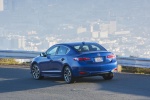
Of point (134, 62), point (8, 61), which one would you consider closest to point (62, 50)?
point (134, 62)

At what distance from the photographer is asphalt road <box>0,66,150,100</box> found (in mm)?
13539

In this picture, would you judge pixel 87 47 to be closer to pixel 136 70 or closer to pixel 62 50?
pixel 62 50

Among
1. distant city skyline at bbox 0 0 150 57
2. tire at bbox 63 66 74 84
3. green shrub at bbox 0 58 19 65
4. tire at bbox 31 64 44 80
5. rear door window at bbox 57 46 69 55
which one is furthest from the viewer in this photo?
distant city skyline at bbox 0 0 150 57

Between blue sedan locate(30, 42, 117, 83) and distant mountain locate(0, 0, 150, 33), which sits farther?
distant mountain locate(0, 0, 150, 33)

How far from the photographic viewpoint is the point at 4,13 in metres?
62.8

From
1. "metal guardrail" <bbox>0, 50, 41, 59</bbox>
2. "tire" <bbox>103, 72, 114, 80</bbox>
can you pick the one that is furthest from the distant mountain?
"tire" <bbox>103, 72, 114, 80</bbox>

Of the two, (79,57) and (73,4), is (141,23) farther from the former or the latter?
(79,57)

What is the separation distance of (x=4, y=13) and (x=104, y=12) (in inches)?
574

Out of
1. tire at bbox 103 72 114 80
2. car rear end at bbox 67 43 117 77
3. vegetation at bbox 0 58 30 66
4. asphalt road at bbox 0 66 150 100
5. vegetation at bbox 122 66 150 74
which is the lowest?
asphalt road at bbox 0 66 150 100

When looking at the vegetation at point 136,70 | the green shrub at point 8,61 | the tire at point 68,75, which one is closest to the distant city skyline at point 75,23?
the green shrub at point 8,61

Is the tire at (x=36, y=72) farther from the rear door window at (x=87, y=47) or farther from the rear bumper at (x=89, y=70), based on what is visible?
the rear bumper at (x=89, y=70)

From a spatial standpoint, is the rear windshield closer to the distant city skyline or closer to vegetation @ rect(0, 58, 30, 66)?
vegetation @ rect(0, 58, 30, 66)

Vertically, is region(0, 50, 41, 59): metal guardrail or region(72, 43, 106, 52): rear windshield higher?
region(0, 50, 41, 59): metal guardrail

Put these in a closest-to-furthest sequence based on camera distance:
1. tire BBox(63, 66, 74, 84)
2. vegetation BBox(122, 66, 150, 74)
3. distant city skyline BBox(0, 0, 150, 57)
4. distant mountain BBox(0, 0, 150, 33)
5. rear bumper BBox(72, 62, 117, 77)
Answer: rear bumper BBox(72, 62, 117, 77), tire BBox(63, 66, 74, 84), vegetation BBox(122, 66, 150, 74), distant city skyline BBox(0, 0, 150, 57), distant mountain BBox(0, 0, 150, 33)
